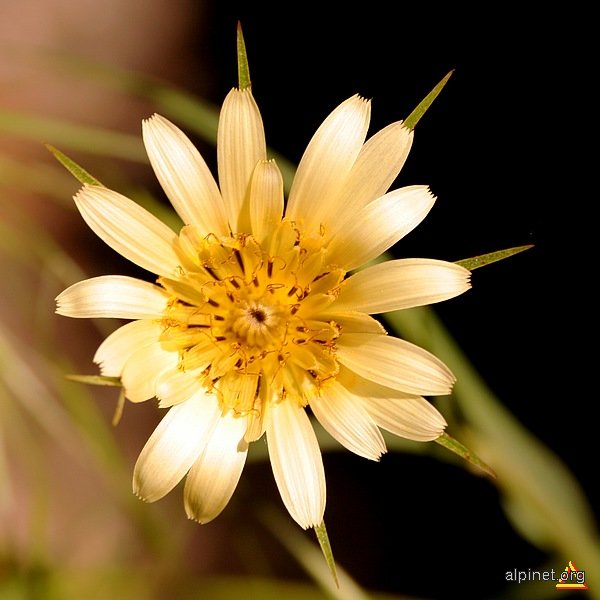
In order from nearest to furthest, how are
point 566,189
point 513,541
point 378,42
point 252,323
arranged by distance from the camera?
1. point 252,323
2. point 566,189
3. point 378,42
4. point 513,541

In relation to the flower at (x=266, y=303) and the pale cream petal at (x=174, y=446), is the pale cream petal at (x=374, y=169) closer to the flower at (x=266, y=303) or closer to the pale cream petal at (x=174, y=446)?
the flower at (x=266, y=303)

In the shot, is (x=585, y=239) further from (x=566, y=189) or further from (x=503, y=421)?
(x=503, y=421)

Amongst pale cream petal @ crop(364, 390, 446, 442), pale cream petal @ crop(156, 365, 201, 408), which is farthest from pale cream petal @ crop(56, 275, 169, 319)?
pale cream petal @ crop(364, 390, 446, 442)

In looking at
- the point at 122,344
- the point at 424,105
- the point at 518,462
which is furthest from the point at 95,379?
the point at 518,462

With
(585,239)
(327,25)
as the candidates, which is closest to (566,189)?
(585,239)

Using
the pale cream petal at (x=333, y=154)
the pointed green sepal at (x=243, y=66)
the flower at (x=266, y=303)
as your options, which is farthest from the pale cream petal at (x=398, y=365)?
the pointed green sepal at (x=243, y=66)

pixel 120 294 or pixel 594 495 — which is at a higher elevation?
pixel 120 294
